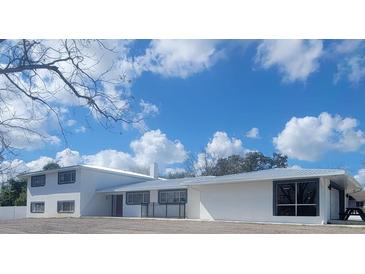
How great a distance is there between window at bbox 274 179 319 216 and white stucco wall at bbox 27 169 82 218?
513 inches

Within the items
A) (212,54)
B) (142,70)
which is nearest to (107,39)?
(142,70)

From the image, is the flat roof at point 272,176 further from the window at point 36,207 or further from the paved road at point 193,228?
the window at point 36,207

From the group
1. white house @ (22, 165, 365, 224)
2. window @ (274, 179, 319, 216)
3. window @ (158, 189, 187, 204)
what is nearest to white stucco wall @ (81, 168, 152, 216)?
white house @ (22, 165, 365, 224)

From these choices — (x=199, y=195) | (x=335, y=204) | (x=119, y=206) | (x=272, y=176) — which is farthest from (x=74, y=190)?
(x=335, y=204)

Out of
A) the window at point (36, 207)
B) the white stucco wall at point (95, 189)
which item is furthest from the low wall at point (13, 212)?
the white stucco wall at point (95, 189)

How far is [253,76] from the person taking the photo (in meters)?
17.1

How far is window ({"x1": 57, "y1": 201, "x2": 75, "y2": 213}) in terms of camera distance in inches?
1051

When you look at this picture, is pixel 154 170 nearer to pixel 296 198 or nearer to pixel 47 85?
pixel 296 198

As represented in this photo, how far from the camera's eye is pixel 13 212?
98.9 ft

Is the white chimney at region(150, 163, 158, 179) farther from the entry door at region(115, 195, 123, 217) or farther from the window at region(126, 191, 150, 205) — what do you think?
the window at region(126, 191, 150, 205)

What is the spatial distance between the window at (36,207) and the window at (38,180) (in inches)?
48.2

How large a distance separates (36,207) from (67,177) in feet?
12.7
